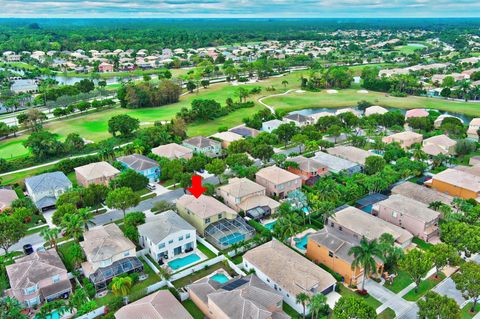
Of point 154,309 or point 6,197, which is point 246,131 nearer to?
point 6,197

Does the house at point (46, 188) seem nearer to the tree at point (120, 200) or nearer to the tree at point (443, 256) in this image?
the tree at point (120, 200)

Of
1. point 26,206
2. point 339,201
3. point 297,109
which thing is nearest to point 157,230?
point 26,206

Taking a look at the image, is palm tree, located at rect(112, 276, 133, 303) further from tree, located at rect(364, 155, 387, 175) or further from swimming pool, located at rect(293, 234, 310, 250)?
tree, located at rect(364, 155, 387, 175)

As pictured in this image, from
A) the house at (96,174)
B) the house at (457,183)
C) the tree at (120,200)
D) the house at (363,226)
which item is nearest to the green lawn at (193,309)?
the tree at (120,200)

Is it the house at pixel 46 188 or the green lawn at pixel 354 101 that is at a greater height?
the house at pixel 46 188

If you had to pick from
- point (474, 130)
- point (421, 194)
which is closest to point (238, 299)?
point (421, 194)

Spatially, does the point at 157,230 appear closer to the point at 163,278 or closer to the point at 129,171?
the point at 163,278

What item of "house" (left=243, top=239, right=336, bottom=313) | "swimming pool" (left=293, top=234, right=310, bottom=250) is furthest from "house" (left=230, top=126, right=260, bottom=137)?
"house" (left=243, top=239, right=336, bottom=313)
